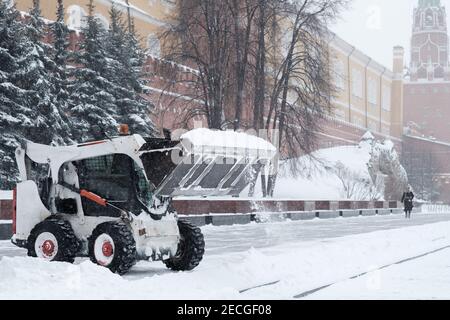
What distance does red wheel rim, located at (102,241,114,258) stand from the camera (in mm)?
12039

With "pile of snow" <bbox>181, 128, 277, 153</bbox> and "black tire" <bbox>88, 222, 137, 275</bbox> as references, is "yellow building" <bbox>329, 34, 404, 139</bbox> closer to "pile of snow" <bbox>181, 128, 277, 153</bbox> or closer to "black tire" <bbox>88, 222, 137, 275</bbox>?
"pile of snow" <bbox>181, 128, 277, 153</bbox>

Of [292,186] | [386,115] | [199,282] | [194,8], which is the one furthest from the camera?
[386,115]

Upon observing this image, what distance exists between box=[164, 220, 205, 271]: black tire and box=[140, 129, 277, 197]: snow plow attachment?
2.44ft

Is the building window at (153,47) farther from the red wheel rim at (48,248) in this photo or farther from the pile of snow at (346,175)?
the red wheel rim at (48,248)

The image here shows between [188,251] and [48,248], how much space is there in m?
2.28

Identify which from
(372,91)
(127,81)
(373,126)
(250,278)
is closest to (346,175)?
(127,81)

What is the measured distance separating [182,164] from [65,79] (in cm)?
2356

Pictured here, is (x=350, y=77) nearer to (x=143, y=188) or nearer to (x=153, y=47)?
(x=153, y=47)

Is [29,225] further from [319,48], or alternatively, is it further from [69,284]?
[319,48]

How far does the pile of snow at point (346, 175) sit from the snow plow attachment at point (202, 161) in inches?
1290

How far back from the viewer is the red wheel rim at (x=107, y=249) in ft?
39.5

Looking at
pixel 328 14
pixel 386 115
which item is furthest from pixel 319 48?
pixel 386 115

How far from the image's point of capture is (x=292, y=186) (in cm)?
5469
